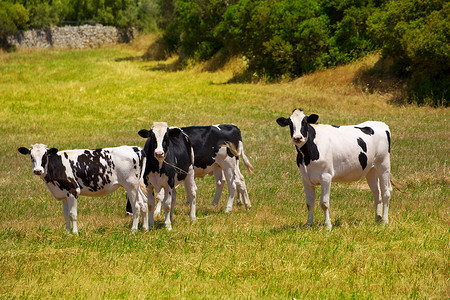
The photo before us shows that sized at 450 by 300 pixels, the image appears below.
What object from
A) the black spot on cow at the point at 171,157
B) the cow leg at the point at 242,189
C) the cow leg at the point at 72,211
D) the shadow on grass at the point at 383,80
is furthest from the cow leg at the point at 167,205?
the shadow on grass at the point at 383,80

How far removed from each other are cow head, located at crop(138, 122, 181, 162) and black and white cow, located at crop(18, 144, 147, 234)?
0.43 metres

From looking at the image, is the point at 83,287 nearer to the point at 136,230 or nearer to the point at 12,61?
the point at 136,230

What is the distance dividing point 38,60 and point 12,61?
2329 mm

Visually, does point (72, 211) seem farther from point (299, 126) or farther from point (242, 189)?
point (299, 126)

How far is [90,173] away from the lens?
10.9 m

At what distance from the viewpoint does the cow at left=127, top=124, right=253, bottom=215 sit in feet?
42.1

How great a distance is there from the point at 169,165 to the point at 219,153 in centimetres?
227

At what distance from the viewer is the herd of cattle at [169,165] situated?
411 inches

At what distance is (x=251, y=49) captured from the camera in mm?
41094

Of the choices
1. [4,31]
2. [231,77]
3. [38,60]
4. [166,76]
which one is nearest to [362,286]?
[231,77]

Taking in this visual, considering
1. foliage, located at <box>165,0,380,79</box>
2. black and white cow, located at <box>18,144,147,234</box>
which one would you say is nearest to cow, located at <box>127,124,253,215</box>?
black and white cow, located at <box>18,144,147,234</box>

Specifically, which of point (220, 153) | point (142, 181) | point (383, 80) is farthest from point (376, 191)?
point (383, 80)

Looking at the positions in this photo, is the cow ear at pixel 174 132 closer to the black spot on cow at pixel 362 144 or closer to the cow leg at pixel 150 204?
the cow leg at pixel 150 204

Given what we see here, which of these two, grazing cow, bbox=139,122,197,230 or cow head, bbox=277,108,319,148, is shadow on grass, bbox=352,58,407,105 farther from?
cow head, bbox=277,108,319,148
